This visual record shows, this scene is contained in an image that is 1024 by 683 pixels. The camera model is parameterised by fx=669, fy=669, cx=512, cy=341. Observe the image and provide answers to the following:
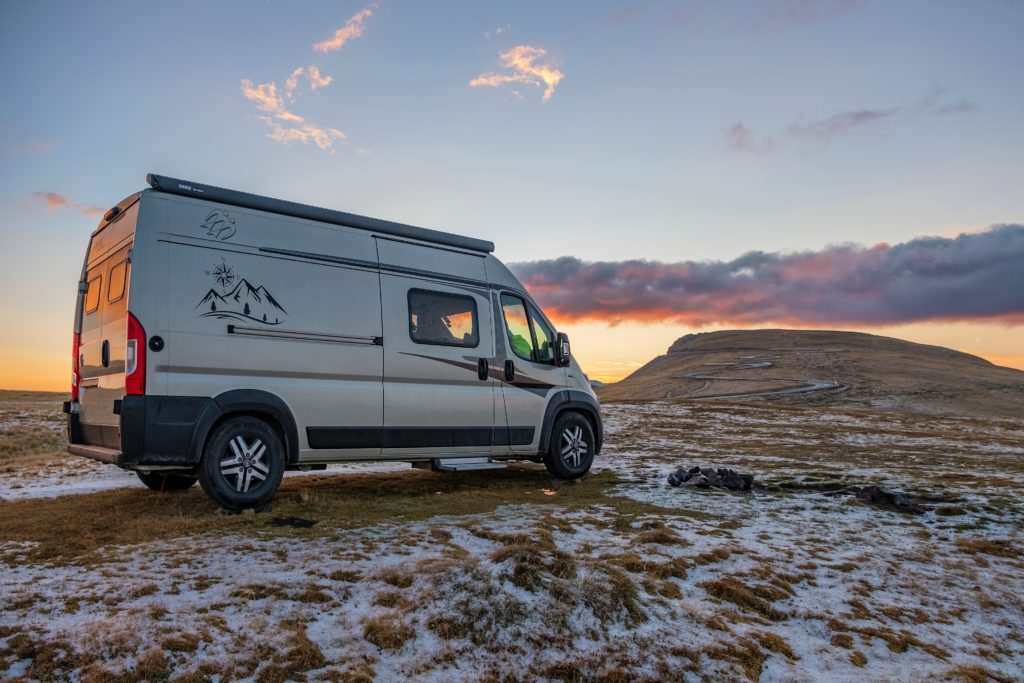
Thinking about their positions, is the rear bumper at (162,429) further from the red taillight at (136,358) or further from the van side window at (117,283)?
the van side window at (117,283)

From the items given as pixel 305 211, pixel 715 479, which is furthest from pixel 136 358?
pixel 715 479

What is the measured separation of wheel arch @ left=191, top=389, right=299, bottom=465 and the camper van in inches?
0.6

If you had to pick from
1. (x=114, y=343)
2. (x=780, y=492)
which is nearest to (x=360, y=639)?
(x=114, y=343)

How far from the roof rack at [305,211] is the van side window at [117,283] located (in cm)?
91

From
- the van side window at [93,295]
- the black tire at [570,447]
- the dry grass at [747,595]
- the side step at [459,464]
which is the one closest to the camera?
the dry grass at [747,595]

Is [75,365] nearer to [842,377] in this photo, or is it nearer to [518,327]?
[518,327]

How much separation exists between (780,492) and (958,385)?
237 feet

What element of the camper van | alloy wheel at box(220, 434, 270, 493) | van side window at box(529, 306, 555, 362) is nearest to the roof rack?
the camper van

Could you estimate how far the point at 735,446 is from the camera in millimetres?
16906

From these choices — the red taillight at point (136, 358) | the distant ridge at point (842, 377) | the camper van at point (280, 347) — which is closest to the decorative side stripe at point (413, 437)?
the camper van at point (280, 347)

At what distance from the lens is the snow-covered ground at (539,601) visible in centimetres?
383

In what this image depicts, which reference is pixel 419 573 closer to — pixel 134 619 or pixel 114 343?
pixel 134 619

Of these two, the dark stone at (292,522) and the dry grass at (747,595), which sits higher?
the dark stone at (292,522)

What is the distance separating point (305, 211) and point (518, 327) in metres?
3.43
